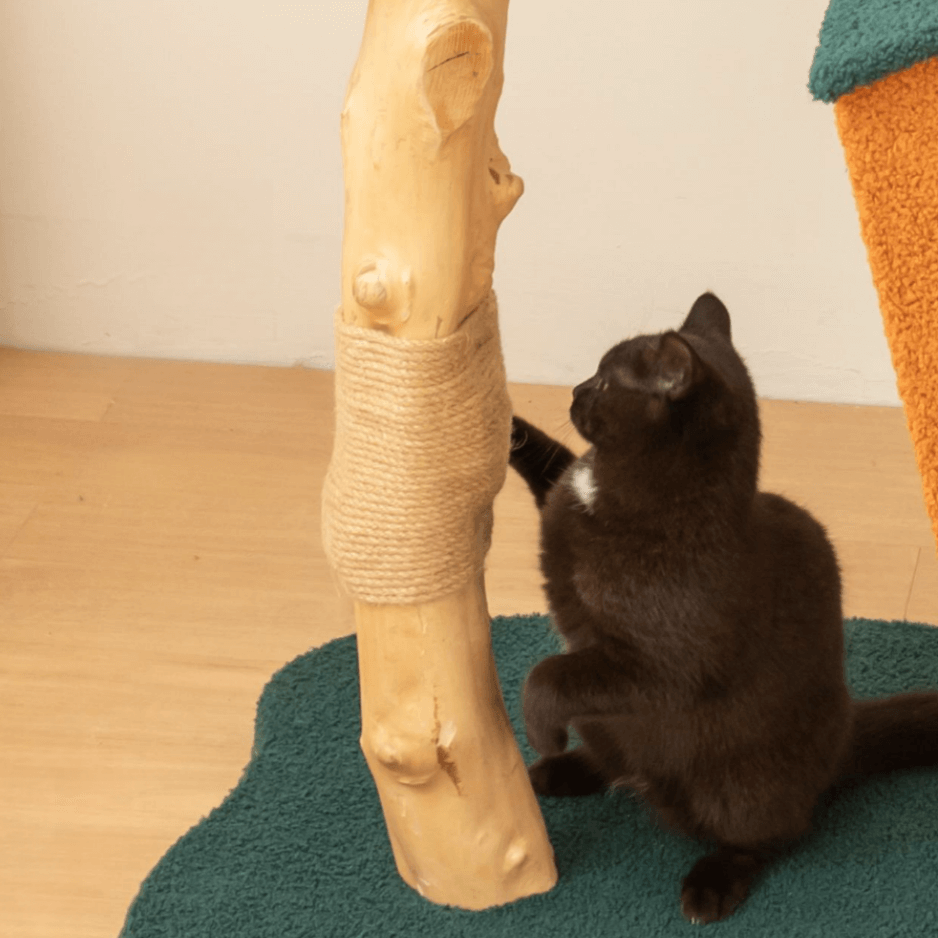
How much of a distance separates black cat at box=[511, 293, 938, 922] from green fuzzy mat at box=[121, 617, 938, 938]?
47 mm

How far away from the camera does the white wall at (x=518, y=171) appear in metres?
2.01

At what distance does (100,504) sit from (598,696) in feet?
3.52

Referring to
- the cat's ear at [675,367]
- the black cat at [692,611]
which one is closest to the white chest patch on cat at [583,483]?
the black cat at [692,611]

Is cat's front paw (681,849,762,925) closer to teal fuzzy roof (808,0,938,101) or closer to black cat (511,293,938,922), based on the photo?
black cat (511,293,938,922)

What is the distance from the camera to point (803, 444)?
209 centimetres

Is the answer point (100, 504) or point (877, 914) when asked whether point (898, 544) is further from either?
point (100, 504)

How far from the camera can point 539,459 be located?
4.13ft

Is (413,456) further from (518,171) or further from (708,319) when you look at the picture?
(518,171)

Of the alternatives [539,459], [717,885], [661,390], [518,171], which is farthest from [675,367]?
[518,171]

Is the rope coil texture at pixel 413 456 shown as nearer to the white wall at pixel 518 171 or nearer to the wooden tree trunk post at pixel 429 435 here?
the wooden tree trunk post at pixel 429 435

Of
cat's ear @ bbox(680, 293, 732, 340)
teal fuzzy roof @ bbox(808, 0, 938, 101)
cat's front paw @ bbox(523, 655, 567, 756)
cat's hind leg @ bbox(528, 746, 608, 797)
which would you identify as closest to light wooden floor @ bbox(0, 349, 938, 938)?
cat's hind leg @ bbox(528, 746, 608, 797)

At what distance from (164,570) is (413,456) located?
33.4 inches

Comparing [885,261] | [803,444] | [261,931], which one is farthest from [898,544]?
[261,931]

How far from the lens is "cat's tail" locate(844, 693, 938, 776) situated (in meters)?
1.31
